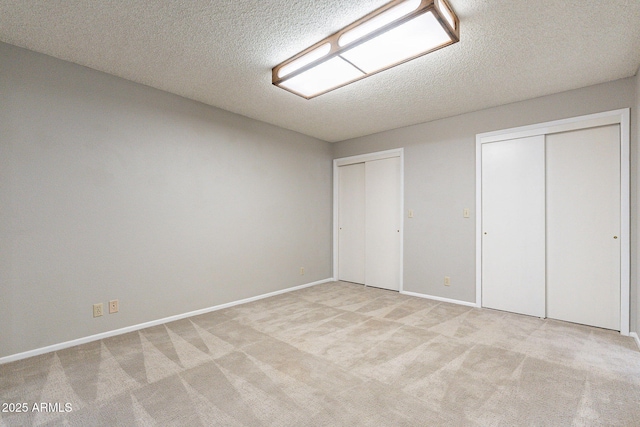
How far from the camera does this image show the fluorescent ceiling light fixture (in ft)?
6.17

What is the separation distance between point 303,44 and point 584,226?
138 inches

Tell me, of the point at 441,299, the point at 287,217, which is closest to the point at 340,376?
the point at 441,299

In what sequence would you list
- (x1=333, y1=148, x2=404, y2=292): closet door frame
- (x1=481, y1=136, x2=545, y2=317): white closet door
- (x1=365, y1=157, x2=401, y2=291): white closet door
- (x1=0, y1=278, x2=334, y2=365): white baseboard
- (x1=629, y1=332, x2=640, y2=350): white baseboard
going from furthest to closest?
(x1=365, y1=157, x2=401, y2=291): white closet door
(x1=333, y1=148, x2=404, y2=292): closet door frame
(x1=481, y1=136, x2=545, y2=317): white closet door
(x1=629, y1=332, x2=640, y2=350): white baseboard
(x1=0, y1=278, x2=334, y2=365): white baseboard

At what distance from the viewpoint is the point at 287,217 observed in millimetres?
4617

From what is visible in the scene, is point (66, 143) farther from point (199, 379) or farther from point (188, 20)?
point (199, 379)

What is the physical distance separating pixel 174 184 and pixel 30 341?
72.6 inches

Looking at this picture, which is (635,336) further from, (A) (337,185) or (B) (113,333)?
(B) (113,333)

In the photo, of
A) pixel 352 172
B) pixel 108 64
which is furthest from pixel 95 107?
pixel 352 172

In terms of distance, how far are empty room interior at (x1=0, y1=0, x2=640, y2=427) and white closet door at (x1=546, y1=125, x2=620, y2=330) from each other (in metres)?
0.02

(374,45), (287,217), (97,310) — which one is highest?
(374,45)

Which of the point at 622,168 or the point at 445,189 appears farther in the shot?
the point at 445,189

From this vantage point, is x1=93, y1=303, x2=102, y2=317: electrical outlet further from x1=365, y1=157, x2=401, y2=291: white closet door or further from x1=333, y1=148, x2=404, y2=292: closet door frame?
x1=365, y1=157, x2=401, y2=291: white closet door

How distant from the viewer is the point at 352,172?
208 inches

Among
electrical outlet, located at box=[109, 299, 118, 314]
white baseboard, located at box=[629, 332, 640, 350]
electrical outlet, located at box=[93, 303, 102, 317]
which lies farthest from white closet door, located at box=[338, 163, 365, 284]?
electrical outlet, located at box=[93, 303, 102, 317]
